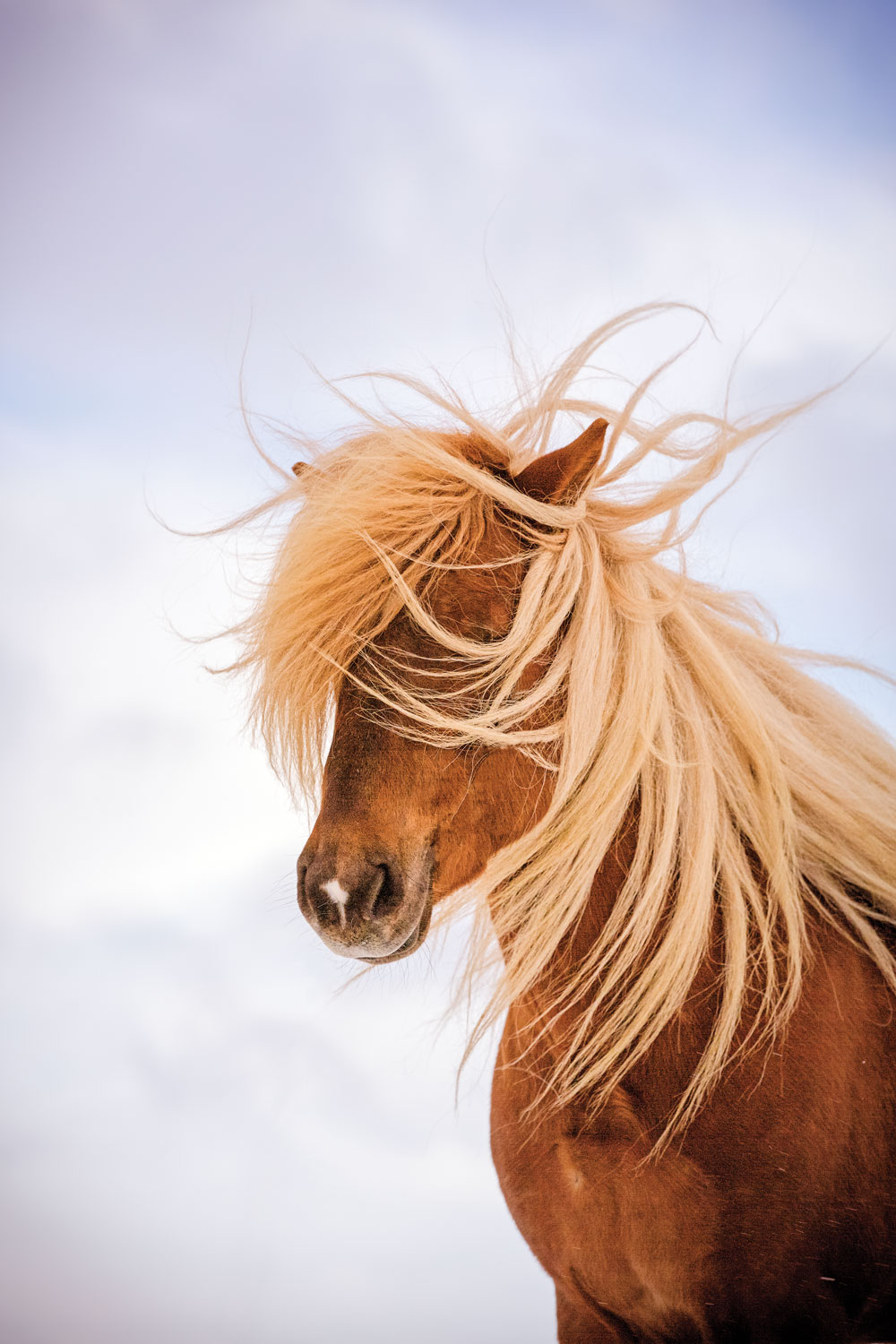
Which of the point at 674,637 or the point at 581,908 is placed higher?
Answer: the point at 674,637

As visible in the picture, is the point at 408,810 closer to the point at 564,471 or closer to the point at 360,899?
the point at 360,899

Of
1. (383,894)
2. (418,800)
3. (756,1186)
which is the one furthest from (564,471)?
(756,1186)

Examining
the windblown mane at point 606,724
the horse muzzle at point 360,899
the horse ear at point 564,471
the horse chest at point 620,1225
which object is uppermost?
the horse ear at point 564,471

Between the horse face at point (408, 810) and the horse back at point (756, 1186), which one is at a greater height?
the horse face at point (408, 810)

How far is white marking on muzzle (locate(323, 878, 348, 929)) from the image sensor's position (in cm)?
125

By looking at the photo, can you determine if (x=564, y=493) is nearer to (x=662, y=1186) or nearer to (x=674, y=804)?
(x=674, y=804)

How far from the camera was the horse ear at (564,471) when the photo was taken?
143 cm

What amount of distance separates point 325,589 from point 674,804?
1.97 ft

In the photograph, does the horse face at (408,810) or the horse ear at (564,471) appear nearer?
the horse face at (408,810)

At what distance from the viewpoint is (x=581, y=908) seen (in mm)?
1439

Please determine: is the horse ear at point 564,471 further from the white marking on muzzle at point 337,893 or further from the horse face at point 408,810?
the white marking on muzzle at point 337,893

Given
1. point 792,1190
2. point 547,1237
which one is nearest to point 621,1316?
point 547,1237

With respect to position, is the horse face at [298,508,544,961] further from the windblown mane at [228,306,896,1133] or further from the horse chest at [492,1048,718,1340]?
the horse chest at [492,1048,718,1340]

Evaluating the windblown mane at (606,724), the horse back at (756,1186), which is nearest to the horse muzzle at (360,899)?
the windblown mane at (606,724)
